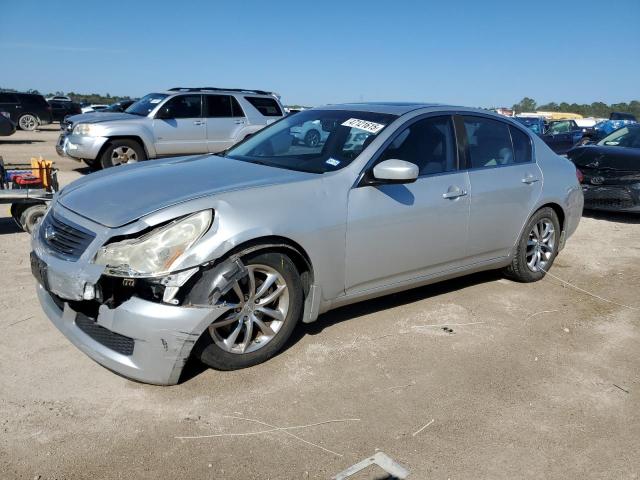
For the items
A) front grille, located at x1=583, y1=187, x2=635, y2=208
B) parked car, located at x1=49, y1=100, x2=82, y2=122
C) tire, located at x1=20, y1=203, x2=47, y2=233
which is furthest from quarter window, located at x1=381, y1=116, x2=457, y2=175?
parked car, located at x1=49, y1=100, x2=82, y2=122

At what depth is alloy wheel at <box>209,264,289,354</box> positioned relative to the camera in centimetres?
332

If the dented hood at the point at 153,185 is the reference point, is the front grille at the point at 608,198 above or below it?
below

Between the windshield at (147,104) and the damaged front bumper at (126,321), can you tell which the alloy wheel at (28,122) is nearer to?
the windshield at (147,104)

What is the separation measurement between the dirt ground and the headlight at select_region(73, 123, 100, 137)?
6469 millimetres

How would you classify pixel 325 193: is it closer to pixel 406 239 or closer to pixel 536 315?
pixel 406 239

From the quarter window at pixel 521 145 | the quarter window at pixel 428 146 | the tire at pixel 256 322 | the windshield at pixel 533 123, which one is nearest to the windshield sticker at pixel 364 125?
the quarter window at pixel 428 146

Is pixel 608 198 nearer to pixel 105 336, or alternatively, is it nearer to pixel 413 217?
pixel 413 217

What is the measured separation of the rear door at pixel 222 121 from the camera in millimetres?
11953

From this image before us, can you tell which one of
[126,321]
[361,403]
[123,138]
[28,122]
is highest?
[123,138]

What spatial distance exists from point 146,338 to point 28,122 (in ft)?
85.7

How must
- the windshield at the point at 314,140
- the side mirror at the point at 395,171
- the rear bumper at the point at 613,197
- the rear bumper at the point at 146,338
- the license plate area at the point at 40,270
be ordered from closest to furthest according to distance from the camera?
the rear bumper at the point at 146,338 → the license plate area at the point at 40,270 → the side mirror at the point at 395,171 → the windshield at the point at 314,140 → the rear bumper at the point at 613,197

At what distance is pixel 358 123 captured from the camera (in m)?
4.32

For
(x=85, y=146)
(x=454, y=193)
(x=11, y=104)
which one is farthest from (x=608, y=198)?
(x=11, y=104)

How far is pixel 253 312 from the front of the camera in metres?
3.43
